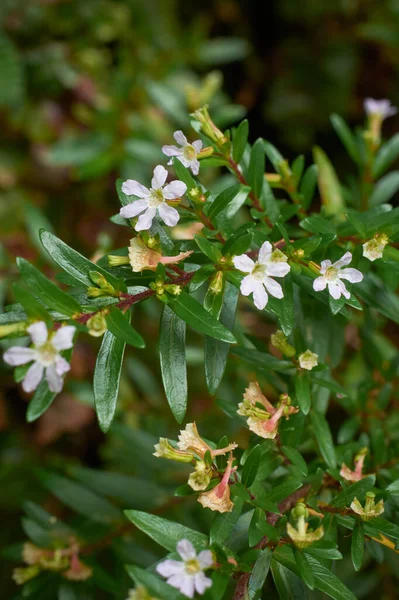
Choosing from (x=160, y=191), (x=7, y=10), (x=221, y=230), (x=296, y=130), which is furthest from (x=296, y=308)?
(x=7, y=10)

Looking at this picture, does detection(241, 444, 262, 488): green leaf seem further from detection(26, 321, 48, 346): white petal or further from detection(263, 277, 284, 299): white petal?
detection(26, 321, 48, 346): white petal

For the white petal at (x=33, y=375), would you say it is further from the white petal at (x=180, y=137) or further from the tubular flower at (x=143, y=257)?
the white petal at (x=180, y=137)

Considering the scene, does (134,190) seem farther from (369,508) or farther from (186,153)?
(369,508)

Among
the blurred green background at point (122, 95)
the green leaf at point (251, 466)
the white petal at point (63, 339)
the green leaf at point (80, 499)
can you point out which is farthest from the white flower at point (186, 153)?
the blurred green background at point (122, 95)

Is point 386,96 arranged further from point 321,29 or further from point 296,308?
point 296,308

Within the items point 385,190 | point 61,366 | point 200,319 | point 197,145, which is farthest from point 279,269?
point 385,190
